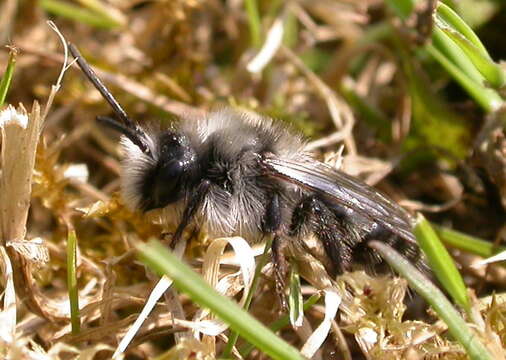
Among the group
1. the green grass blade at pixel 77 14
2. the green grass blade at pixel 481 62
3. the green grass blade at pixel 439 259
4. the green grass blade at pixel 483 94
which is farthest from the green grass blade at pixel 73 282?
the green grass blade at pixel 77 14

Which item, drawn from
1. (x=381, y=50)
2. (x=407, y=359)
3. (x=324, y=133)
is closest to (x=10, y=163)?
(x=407, y=359)

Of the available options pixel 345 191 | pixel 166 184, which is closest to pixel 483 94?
pixel 345 191

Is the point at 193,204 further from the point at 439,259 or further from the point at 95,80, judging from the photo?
the point at 439,259

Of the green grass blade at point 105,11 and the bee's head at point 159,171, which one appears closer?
the bee's head at point 159,171

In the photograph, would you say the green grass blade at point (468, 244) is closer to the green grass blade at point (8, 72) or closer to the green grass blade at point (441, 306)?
the green grass blade at point (441, 306)

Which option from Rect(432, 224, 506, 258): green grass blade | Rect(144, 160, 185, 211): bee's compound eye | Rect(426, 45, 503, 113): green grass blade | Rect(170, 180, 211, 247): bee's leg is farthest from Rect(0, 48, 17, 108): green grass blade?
Rect(432, 224, 506, 258): green grass blade

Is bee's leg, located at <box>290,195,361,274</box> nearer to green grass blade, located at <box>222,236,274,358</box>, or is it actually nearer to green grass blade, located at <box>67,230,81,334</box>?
green grass blade, located at <box>222,236,274,358</box>

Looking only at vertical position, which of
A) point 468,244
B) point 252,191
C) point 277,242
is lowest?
point 468,244

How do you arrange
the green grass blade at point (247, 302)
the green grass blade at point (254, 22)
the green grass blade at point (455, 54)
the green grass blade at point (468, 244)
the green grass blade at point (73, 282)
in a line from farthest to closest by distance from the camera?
the green grass blade at point (254, 22)
the green grass blade at point (468, 244)
the green grass blade at point (455, 54)
the green grass blade at point (73, 282)
the green grass blade at point (247, 302)
